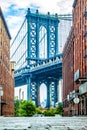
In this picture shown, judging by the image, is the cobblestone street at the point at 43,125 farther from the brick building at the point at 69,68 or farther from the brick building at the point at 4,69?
the brick building at the point at 69,68

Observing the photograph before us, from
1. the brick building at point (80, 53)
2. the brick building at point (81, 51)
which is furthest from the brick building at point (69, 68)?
the brick building at point (81, 51)

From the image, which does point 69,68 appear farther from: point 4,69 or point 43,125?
point 43,125

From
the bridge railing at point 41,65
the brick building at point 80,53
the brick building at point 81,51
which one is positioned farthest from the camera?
the bridge railing at point 41,65

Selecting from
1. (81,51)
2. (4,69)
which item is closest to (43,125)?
(81,51)

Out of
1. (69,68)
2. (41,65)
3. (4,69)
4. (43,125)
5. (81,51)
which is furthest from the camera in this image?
(41,65)

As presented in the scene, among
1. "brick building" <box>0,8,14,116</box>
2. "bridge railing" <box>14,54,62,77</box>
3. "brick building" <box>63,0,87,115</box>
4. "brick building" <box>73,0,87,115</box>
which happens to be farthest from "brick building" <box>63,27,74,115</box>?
"bridge railing" <box>14,54,62,77</box>

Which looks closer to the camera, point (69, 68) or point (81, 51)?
point (81, 51)

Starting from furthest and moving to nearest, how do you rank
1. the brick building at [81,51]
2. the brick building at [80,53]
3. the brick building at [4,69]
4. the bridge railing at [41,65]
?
the bridge railing at [41,65] < the brick building at [4,69] < the brick building at [80,53] < the brick building at [81,51]

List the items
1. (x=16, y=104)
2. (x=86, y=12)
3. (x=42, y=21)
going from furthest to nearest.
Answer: (x=42, y=21) → (x=16, y=104) → (x=86, y=12)

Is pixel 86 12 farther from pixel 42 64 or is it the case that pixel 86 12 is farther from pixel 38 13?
pixel 38 13

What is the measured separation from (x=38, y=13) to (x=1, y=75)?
84349 mm

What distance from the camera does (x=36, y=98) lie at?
591ft

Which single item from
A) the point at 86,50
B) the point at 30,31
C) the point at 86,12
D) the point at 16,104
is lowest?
the point at 16,104

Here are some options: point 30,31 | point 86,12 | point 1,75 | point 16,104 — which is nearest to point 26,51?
point 30,31
